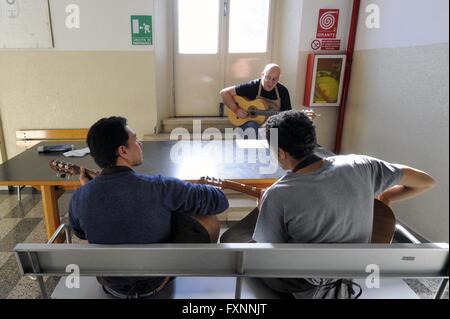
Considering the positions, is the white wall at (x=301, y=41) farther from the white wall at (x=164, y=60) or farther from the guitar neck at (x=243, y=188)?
the guitar neck at (x=243, y=188)

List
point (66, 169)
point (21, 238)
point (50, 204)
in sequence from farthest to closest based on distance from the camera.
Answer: point (21, 238) < point (50, 204) < point (66, 169)

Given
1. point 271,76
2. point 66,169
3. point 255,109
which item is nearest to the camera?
point 66,169

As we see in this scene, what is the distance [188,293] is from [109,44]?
2760 mm

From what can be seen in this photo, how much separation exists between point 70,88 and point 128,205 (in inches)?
105

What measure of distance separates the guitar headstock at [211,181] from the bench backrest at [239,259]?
65 cm

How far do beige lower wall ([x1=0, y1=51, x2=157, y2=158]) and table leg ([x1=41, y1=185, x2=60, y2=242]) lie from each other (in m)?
1.66

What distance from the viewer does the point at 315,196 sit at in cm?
97

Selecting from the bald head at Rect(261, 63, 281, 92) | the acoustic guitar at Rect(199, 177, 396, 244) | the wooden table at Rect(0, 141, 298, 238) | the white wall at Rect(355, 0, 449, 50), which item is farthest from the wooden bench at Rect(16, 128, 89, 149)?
the white wall at Rect(355, 0, 449, 50)

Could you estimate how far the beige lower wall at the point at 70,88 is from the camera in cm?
305

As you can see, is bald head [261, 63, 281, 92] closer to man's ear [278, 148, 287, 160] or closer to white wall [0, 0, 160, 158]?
white wall [0, 0, 160, 158]

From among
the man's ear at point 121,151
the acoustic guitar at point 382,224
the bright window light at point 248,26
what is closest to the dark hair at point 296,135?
the acoustic guitar at point 382,224

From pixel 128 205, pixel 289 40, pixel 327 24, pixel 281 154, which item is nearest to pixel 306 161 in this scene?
pixel 281 154

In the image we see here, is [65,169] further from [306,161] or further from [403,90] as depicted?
[403,90]
